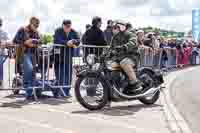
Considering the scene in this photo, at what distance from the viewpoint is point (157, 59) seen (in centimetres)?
1658

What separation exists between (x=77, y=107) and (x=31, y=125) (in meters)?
2.34

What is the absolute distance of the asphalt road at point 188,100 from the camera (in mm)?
9211

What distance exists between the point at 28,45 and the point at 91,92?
78.8 inches

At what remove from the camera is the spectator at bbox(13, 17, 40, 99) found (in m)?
11.1

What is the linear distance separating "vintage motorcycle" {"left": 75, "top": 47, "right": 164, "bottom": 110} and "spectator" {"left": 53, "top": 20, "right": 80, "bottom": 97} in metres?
1.40

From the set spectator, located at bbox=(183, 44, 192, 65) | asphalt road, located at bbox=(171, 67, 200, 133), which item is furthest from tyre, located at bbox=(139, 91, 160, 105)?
spectator, located at bbox=(183, 44, 192, 65)

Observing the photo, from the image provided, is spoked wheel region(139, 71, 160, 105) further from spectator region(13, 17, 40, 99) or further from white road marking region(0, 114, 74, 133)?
white road marking region(0, 114, 74, 133)

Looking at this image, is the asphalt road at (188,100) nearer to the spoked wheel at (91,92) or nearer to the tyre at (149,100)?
the tyre at (149,100)

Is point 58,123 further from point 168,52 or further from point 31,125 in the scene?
point 168,52

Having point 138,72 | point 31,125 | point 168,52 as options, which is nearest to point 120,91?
point 138,72

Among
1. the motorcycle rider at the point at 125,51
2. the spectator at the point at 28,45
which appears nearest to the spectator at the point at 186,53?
the spectator at the point at 28,45

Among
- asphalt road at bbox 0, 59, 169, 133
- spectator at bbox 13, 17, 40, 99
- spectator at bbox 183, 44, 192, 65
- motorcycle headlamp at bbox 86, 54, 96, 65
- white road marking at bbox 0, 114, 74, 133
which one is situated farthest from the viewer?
spectator at bbox 183, 44, 192, 65

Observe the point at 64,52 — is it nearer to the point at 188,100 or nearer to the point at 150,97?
the point at 150,97

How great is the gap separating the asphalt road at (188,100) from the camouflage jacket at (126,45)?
5.06 feet
